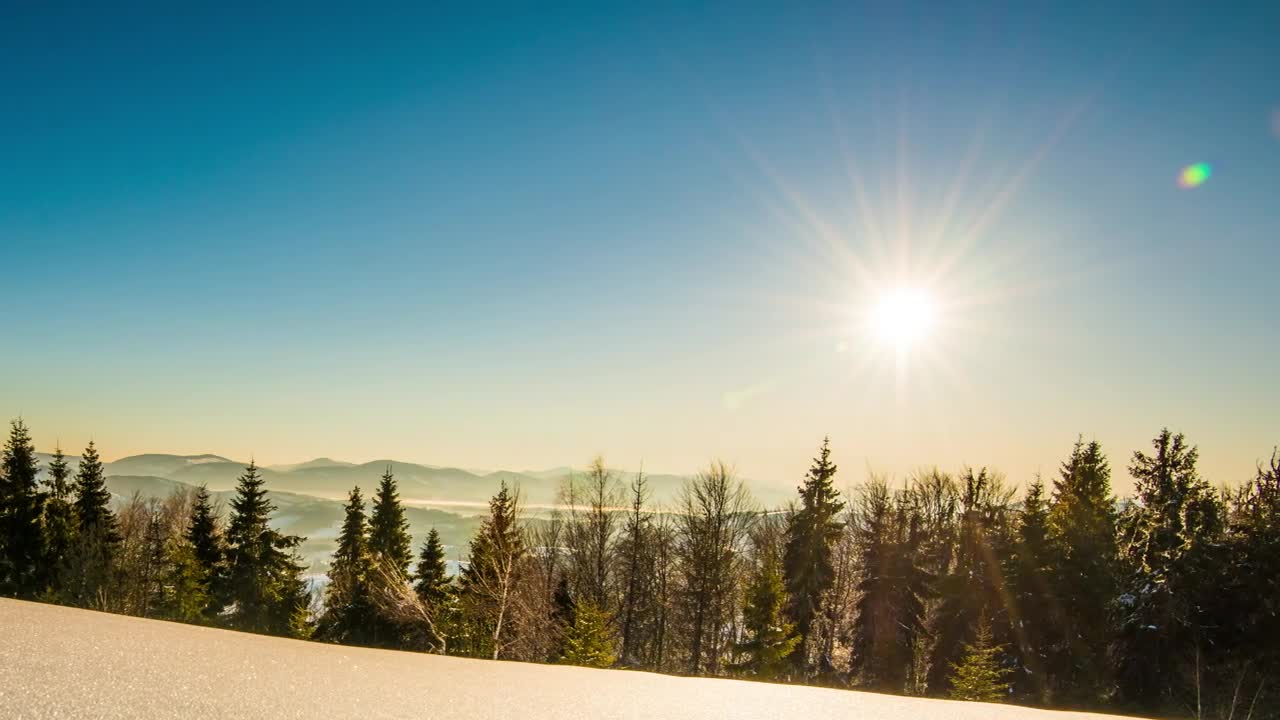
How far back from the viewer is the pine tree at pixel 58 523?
30750mm

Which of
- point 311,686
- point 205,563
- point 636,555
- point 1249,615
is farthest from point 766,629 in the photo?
point 205,563

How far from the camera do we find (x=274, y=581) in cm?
3453

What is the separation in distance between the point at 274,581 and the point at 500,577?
24.5 metres

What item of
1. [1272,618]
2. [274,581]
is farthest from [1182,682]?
[274,581]

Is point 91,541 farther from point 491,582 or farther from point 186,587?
point 491,582

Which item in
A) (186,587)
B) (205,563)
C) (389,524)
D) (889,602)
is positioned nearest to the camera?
(889,602)

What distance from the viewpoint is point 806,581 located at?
2869 cm

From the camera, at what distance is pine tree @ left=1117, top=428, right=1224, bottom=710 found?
20281mm

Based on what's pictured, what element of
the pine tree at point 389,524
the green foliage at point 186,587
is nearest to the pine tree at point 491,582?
the pine tree at point 389,524

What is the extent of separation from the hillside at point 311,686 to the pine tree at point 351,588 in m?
27.3

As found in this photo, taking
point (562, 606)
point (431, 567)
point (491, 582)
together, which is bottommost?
point (431, 567)

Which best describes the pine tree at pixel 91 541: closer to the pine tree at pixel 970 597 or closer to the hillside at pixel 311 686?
the hillside at pixel 311 686

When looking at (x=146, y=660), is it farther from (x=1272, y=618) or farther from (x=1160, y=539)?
(x=1160, y=539)

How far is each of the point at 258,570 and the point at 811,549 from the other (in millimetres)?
30145
